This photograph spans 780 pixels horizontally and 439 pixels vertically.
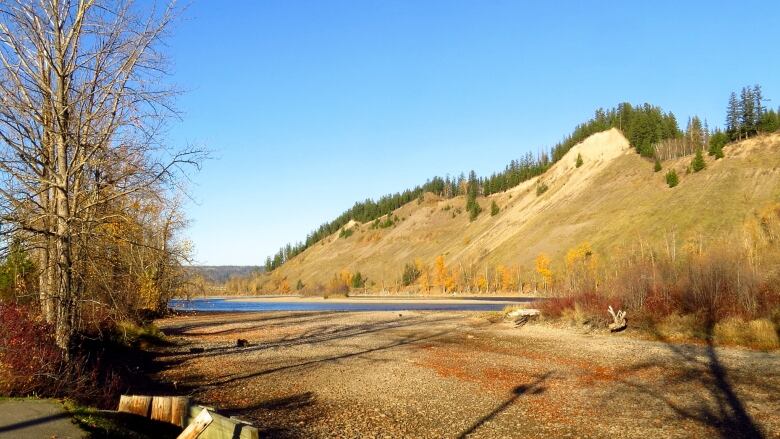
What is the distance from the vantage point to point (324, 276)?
178m

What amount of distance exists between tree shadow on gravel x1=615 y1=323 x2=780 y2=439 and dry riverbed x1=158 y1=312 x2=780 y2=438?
3cm

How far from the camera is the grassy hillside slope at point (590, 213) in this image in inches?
3263

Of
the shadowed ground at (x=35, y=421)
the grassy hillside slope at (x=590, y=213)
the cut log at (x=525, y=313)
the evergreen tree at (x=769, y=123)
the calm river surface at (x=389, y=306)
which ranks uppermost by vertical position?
the evergreen tree at (x=769, y=123)

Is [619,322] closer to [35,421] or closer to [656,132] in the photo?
[35,421]

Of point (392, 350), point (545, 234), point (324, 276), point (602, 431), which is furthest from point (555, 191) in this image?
point (602, 431)

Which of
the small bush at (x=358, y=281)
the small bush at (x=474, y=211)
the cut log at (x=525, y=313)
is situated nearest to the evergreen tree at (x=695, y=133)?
the small bush at (x=474, y=211)

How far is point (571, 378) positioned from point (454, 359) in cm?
519

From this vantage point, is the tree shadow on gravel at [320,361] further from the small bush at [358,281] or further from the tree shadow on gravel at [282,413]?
the small bush at [358,281]

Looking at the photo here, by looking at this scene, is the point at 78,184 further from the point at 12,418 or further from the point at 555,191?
the point at 555,191

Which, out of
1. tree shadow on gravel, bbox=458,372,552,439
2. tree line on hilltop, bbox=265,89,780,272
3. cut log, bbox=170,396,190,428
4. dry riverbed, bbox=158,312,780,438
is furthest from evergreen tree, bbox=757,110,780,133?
cut log, bbox=170,396,190,428

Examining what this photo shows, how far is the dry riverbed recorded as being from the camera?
11.4 metres

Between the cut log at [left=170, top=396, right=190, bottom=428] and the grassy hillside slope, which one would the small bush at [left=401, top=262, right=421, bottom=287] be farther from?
the cut log at [left=170, top=396, right=190, bottom=428]

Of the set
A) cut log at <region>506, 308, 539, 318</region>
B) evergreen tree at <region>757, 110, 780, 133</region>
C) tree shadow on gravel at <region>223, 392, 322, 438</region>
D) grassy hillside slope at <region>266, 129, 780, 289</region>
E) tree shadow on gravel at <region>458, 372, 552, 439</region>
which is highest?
evergreen tree at <region>757, 110, 780, 133</region>

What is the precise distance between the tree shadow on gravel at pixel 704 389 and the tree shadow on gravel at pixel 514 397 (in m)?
2.16
